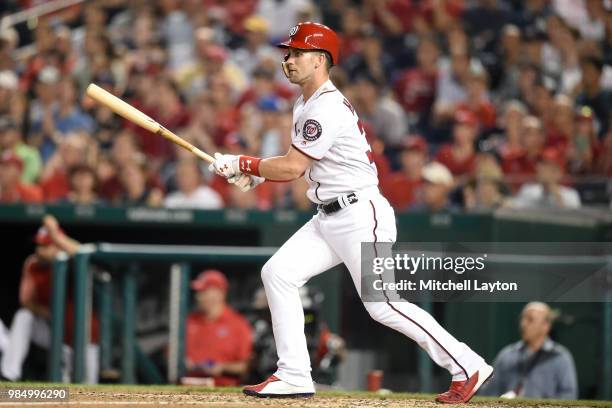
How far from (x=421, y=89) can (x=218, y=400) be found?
6354mm

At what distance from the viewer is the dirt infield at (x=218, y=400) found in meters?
5.51

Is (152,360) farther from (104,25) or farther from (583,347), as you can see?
(104,25)

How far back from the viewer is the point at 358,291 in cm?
570

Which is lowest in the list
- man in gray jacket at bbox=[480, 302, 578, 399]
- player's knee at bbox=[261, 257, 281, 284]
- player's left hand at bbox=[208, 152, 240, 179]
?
man in gray jacket at bbox=[480, 302, 578, 399]

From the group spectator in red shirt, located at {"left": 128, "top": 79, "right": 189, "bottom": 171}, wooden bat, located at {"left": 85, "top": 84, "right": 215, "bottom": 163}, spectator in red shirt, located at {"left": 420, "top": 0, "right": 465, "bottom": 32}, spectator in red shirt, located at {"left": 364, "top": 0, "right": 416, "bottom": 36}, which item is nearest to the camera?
wooden bat, located at {"left": 85, "top": 84, "right": 215, "bottom": 163}

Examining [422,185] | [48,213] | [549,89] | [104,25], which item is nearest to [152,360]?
[48,213]

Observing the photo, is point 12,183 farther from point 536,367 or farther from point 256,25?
point 536,367

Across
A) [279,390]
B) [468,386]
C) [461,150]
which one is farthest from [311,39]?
[461,150]

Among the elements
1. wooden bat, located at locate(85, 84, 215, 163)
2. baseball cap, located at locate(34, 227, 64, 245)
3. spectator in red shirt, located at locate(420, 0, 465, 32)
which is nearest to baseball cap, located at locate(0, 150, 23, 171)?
baseball cap, located at locate(34, 227, 64, 245)

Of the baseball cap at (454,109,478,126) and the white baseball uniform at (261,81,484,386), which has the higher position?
the baseball cap at (454,109,478,126)

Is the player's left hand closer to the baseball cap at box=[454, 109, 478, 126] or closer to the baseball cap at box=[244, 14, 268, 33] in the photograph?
the baseball cap at box=[454, 109, 478, 126]

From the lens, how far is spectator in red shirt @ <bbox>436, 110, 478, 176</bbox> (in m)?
10.3

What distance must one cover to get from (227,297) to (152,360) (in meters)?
0.77

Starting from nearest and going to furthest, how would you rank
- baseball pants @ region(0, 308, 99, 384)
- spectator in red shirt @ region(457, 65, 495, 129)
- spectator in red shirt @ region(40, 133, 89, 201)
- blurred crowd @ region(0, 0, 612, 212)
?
1. baseball pants @ region(0, 308, 99, 384)
2. blurred crowd @ region(0, 0, 612, 212)
3. spectator in red shirt @ region(40, 133, 89, 201)
4. spectator in red shirt @ region(457, 65, 495, 129)
